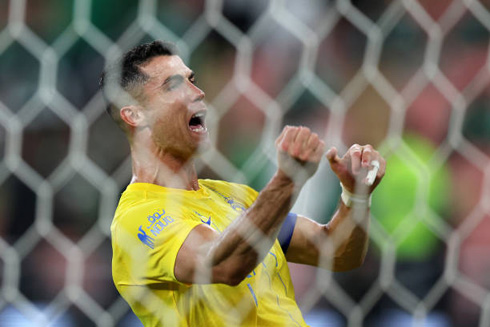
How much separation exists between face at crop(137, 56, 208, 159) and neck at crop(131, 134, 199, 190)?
10 millimetres

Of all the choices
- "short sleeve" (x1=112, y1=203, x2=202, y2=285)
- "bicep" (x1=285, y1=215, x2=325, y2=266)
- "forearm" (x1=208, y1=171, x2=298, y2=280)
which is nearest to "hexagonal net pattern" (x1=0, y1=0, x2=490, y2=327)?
"bicep" (x1=285, y1=215, x2=325, y2=266)

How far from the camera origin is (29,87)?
143cm

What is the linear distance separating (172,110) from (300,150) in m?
0.31

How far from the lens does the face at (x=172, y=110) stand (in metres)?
0.90

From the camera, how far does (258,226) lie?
2.17ft

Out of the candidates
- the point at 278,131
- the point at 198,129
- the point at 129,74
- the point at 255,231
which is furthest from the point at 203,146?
the point at 278,131

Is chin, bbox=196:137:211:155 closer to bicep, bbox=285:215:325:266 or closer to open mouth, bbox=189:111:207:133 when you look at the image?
open mouth, bbox=189:111:207:133

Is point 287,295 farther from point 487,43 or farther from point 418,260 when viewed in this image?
point 487,43

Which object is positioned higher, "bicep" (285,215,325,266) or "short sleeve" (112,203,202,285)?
"bicep" (285,215,325,266)

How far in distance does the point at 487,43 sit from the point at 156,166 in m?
0.93

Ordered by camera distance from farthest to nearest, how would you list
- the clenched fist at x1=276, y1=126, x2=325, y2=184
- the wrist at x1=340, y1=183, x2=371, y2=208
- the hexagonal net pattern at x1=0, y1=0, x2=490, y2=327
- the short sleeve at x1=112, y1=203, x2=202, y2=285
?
the hexagonal net pattern at x1=0, y1=0, x2=490, y2=327 < the wrist at x1=340, y1=183, x2=371, y2=208 < the short sleeve at x1=112, y1=203, x2=202, y2=285 < the clenched fist at x1=276, y1=126, x2=325, y2=184

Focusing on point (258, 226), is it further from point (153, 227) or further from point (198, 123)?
point (198, 123)

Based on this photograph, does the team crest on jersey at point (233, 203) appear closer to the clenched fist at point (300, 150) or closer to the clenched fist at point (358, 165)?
the clenched fist at point (358, 165)

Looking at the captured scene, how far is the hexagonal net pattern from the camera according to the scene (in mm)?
1392
